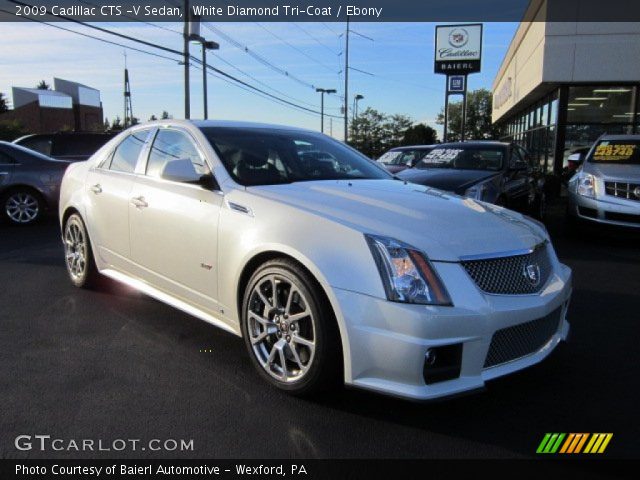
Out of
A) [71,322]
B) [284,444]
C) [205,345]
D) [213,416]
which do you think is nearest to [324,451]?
[284,444]

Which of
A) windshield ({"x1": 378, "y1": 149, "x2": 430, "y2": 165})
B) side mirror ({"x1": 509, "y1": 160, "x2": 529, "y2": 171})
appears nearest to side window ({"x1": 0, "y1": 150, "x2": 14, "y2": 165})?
windshield ({"x1": 378, "y1": 149, "x2": 430, "y2": 165})

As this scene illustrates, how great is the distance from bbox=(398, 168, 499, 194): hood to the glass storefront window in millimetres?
10022

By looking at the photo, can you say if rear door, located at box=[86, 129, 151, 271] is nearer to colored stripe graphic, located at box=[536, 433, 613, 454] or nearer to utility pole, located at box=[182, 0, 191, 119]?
colored stripe graphic, located at box=[536, 433, 613, 454]

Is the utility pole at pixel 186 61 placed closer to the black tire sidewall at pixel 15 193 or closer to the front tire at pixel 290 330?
the black tire sidewall at pixel 15 193

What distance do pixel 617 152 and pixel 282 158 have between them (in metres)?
7.03

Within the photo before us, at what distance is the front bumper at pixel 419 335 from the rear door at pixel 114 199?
2441 mm

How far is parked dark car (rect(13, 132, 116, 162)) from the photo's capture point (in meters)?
12.8

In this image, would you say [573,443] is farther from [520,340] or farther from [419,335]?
[419,335]

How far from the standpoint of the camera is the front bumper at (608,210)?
25.4 ft

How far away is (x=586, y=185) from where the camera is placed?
27.4ft

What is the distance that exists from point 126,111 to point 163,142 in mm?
62021

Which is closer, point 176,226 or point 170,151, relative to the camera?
point 176,226

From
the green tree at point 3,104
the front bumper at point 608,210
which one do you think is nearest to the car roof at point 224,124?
the front bumper at point 608,210

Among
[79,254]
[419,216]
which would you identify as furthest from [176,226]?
[79,254]
